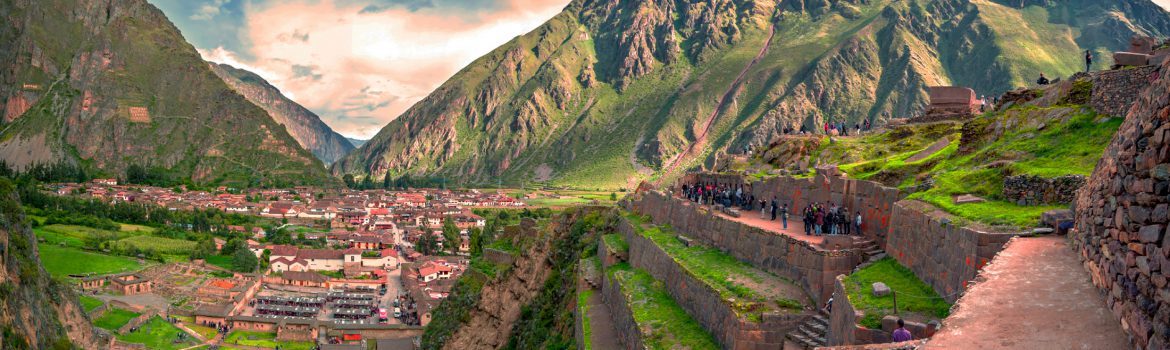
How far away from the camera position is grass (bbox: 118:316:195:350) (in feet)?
238

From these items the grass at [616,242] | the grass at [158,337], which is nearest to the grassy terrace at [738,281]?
the grass at [616,242]

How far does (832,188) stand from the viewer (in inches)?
944

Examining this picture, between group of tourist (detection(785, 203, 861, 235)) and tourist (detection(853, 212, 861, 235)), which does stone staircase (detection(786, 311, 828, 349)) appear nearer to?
tourist (detection(853, 212, 861, 235))

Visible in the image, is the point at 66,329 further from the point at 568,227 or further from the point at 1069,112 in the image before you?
the point at 1069,112

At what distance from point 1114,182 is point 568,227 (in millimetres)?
35156

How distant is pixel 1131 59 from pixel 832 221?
8760 mm

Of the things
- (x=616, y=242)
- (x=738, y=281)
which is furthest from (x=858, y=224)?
(x=616, y=242)

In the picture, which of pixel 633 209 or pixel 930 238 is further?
pixel 633 209

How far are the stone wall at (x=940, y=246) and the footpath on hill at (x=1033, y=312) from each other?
178 cm

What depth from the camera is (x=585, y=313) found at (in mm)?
25438

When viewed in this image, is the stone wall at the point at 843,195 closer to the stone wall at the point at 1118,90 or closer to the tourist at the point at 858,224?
the tourist at the point at 858,224

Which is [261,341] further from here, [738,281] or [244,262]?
[738,281]

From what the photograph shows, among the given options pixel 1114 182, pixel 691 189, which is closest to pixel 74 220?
pixel 691 189

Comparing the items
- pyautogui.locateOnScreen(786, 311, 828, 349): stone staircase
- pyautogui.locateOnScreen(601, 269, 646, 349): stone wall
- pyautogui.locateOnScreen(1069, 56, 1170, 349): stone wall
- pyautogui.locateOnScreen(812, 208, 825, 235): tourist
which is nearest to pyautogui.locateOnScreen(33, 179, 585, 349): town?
pyautogui.locateOnScreen(601, 269, 646, 349): stone wall
